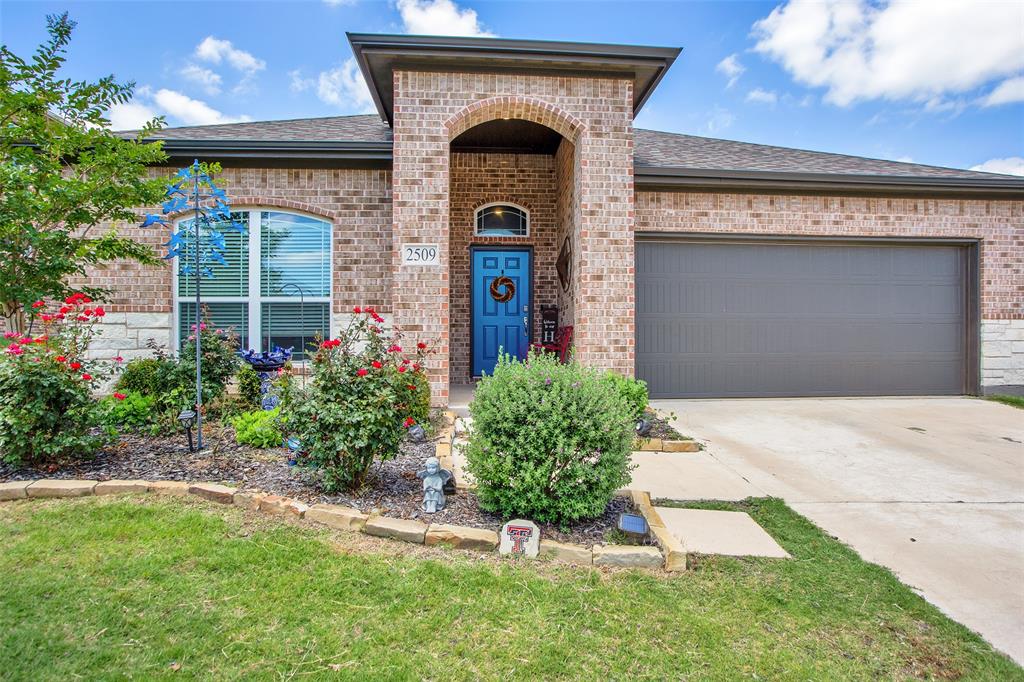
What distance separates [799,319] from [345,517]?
7434 millimetres

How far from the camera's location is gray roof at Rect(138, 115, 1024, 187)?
255 inches

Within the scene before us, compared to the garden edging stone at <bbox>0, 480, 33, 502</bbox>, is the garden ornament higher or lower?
higher

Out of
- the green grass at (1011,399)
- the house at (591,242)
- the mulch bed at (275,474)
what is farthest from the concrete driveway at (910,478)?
the mulch bed at (275,474)

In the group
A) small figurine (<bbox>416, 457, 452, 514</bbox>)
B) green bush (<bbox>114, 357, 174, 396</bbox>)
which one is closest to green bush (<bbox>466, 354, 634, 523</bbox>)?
small figurine (<bbox>416, 457, 452, 514</bbox>)

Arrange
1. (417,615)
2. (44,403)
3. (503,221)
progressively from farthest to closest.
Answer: (503,221) → (44,403) → (417,615)

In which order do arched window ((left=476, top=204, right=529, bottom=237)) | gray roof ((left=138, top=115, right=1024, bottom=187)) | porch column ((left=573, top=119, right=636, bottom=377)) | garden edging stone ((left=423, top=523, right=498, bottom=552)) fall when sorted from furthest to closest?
arched window ((left=476, top=204, right=529, bottom=237)) < gray roof ((left=138, top=115, right=1024, bottom=187)) < porch column ((left=573, top=119, right=636, bottom=377)) < garden edging stone ((left=423, top=523, right=498, bottom=552))

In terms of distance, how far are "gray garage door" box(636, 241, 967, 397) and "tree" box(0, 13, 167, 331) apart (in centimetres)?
629

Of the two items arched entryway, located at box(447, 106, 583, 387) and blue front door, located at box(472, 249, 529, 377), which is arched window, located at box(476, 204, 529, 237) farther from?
blue front door, located at box(472, 249, 529, 377)

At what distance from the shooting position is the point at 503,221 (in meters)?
8.19

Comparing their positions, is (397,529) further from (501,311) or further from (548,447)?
(501,311)

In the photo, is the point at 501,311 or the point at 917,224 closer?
the point at 917,224

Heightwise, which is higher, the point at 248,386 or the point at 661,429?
the point at 248,386

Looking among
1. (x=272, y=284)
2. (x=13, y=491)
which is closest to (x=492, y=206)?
(x=272, y=284)

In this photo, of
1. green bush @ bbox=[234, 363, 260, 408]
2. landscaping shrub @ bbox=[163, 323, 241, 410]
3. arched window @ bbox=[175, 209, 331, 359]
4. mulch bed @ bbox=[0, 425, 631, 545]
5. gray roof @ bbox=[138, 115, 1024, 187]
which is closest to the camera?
mulch bed @ bbox=[0, 425, 631, 545]
